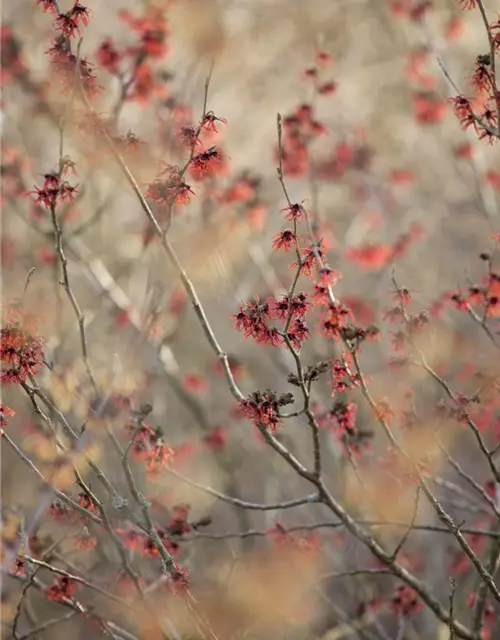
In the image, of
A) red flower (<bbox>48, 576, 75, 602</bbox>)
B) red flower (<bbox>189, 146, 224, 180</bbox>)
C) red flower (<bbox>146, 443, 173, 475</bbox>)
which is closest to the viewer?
red flower (<bbox>189, 146, 224, 180</bbox>)

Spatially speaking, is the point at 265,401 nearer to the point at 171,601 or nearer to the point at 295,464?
the point at 295,464

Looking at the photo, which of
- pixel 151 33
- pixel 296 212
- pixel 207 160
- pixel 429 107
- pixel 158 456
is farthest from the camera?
pixel 429 107

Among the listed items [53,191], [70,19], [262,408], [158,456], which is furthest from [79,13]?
[158,456]

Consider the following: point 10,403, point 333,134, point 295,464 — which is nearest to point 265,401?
point 295,464

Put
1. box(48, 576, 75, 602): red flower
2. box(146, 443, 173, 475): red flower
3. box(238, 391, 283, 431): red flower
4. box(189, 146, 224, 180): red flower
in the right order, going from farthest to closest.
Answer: box(48, 576, 75, 602): red flower → box(146, 443, 173, 475): red flower → box(189, 146, 224, 180): red flower → box(238, 391, 283, 431): red flower

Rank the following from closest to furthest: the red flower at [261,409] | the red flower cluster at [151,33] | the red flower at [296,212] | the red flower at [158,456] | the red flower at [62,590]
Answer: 1. the red flower at [296,212]
2. the red flower at [261,409]
3. the red flower at [158,456]
4. the red flower at [62,590]
5. the red flower cluster at [151,33]

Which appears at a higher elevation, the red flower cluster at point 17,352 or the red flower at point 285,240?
the red flower at point 285,240

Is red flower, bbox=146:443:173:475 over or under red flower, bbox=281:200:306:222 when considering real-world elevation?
under

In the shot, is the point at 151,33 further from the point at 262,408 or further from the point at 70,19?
the point at 262,408

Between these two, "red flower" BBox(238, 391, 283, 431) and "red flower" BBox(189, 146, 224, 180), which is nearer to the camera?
"red flower" BBox(238, 391, 283, 431)

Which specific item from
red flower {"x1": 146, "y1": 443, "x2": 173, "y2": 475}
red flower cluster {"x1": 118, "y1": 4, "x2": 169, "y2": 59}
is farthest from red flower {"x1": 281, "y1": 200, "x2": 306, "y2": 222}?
red flower cluster {"x1": 118, "y1": 4, "x2": 169, "y2": 59}

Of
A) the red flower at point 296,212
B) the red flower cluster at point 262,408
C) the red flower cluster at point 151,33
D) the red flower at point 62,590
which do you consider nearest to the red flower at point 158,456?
the red flower cluster at point 262,408

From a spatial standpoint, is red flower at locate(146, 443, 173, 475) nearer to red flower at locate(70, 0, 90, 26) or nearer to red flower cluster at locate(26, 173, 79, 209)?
red flower cluster at locate(26, 173, 79, 209)

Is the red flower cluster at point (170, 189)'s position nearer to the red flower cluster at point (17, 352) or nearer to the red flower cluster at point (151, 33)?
the red flower cluster at point (17, 352)
